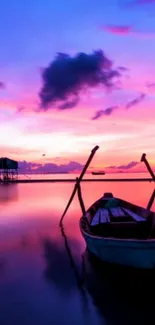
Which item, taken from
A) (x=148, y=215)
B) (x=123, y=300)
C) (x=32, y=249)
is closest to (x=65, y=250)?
(x=32, y=249)

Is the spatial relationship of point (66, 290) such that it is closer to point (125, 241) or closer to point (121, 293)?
point (121, 293)

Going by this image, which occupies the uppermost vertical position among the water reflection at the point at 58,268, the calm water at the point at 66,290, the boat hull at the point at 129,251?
the boat hull at the point at 129,251

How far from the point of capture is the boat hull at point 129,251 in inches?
360

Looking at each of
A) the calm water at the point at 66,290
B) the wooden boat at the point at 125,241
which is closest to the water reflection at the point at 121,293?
the calm water at the point at 66,290

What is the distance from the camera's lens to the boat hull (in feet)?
30.0

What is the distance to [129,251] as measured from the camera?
9.48 m

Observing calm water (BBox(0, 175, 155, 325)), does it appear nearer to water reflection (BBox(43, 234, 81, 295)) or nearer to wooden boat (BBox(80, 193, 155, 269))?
water reflection (BBox(43, 234, 81, 295))

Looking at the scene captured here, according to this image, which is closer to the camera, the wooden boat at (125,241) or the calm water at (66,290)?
the calm water at (66,290)

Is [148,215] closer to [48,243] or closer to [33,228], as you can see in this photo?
[48,243]

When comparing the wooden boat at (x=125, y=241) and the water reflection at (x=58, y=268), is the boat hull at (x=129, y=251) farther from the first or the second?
the water reflection at (x=58, y=268)

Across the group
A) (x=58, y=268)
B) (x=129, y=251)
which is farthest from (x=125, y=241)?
(x=58, y=268)

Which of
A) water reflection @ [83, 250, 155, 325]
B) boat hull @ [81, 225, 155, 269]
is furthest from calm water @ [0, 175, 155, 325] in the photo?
boat hull @ [81, 225, 155, 269]

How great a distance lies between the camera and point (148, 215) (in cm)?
1357

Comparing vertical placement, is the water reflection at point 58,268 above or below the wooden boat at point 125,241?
below
